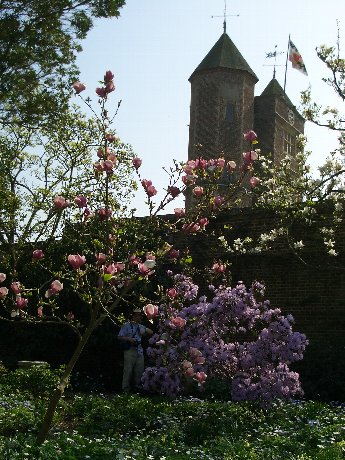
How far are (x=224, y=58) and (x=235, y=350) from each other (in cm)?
3624

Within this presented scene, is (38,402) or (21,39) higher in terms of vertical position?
(21,39)

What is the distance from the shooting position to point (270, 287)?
1365cm

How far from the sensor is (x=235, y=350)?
Answer: 9.69 meters

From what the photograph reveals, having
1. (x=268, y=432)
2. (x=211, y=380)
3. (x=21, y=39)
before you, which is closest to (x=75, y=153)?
(x=21, y=39)

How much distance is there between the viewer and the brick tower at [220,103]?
42125 mm

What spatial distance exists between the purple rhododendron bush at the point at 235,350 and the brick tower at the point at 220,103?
31.6 m

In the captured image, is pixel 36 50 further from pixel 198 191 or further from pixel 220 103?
pixel 220 103

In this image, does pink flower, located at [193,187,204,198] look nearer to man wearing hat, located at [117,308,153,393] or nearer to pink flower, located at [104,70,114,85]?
pink flower, located at [104,70,114,85]

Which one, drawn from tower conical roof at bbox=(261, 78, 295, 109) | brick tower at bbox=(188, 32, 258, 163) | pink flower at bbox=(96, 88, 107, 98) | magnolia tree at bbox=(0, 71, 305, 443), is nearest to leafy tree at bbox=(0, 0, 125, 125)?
magnolia tree at bbox=(0, 71, 305, 443)

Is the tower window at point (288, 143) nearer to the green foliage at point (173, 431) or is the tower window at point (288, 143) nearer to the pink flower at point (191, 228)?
the green foliage at point (173, 431)

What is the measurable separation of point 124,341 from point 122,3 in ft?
23.1

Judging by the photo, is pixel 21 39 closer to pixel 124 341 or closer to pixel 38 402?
pixel 124 341

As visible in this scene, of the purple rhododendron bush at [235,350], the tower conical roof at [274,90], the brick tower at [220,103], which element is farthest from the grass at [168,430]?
the tower conical roof at [274,90]

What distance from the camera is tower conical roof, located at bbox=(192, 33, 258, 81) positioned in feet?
142
